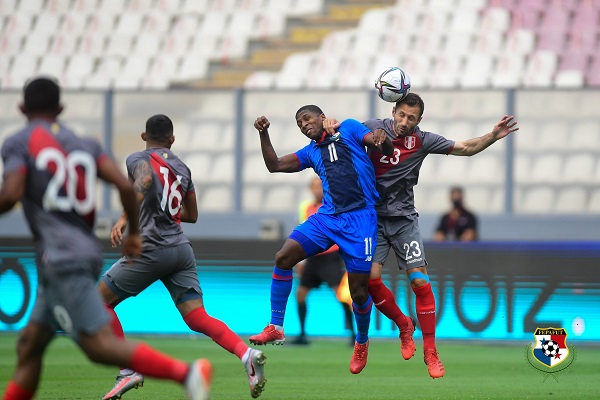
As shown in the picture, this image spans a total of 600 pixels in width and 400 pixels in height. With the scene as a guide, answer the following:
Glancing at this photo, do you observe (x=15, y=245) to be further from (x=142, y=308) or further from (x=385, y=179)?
(x=385, y=179)

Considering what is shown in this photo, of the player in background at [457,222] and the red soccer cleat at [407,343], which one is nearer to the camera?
the red soccer cleat at [407,343]

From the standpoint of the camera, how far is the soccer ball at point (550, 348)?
35.4 ft

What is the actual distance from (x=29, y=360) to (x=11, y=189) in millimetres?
1112

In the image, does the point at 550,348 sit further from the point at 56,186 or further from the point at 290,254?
the point at 56,186

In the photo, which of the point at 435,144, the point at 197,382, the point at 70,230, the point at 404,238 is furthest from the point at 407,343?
the point at 70,230

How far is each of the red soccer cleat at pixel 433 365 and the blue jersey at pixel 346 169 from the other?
1278 mm

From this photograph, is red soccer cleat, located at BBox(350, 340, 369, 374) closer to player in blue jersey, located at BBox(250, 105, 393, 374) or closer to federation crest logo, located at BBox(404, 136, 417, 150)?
player in blue jersey, located at BBox(250, 105, 393, 374)

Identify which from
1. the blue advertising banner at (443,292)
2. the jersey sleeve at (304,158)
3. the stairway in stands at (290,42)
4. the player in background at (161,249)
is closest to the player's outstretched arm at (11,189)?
the player in background at (161,249)

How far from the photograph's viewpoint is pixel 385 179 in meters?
9.52

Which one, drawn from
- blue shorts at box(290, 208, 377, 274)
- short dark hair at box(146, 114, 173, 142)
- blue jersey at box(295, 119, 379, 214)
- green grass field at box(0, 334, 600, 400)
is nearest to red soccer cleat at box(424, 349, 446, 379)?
green grass field at box(0, 334, 600, 400)

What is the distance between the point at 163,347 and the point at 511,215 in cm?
604

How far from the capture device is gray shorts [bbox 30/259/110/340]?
20.6 feet

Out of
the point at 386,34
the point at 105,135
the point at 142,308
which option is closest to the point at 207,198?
the point at 105,135

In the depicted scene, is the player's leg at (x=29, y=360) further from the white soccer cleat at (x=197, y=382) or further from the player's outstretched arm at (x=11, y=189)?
the white soccer cleat at (x=197, y=382)
